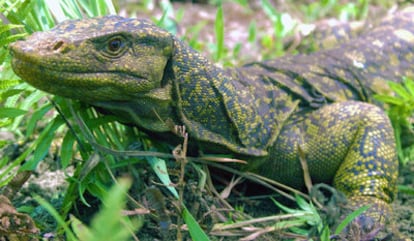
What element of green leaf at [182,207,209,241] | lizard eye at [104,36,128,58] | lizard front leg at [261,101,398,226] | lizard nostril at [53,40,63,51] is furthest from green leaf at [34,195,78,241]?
lizard front leg at [261,101,398,226]

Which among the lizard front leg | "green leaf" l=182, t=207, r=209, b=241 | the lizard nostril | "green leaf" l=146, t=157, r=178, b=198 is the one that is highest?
the lizard nostril

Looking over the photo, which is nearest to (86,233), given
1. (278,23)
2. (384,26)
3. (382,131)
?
(382,131)

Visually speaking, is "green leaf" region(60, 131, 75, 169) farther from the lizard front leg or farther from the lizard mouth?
the lizard front leg

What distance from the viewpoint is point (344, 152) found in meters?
4.32

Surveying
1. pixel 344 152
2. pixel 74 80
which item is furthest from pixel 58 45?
pixel 344 152

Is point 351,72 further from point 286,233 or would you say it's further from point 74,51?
point 74,51

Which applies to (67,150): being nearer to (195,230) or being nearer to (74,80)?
(74,80)

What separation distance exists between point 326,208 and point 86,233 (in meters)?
1.26

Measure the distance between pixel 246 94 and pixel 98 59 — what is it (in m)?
1.22

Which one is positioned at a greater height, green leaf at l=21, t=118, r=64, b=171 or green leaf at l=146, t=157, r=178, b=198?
green leaf at l=21, t=118, r=64, b=171

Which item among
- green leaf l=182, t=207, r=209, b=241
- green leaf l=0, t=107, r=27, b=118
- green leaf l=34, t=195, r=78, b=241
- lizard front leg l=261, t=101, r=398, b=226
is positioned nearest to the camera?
green leaf l=34, t=195, r=78, b=241

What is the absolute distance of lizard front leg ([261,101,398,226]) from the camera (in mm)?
4117

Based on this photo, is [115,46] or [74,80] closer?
[74,80]

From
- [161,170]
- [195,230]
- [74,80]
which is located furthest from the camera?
[161,170]
